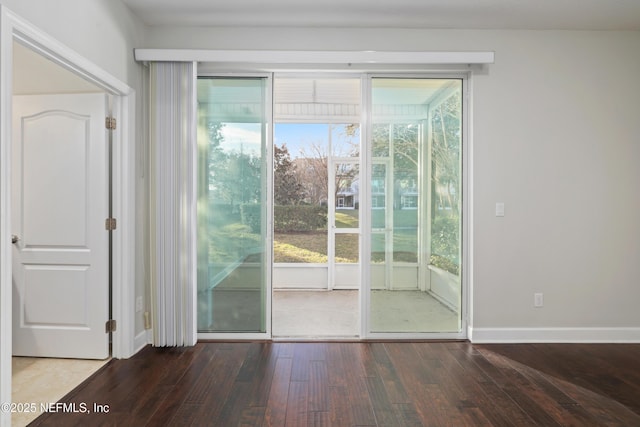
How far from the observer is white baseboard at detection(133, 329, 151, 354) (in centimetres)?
334

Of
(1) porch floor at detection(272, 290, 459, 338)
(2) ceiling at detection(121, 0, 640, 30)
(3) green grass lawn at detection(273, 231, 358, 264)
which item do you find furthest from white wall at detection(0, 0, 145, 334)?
(3) green grass lawn at detection(273, 231, 358, 264)

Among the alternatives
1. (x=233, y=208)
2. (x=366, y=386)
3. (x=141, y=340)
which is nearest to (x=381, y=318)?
(x=366, y=386)

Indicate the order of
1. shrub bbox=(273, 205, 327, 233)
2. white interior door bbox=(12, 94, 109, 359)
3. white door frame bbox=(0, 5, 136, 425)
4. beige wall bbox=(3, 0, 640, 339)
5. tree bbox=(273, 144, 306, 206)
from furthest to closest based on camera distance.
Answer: shrub bbox=(273, 205, 327, 233), tree bbox=(273, 144, 306, 206), beige wall bbox=(3, 0, 640, 339), white interior door bbox=(12, 94, 109, 359), white door frame bbox=(0, 5, 136, 425)

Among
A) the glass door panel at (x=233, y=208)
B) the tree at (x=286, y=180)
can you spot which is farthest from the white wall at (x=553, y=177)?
the tree at (x=286, y=180)

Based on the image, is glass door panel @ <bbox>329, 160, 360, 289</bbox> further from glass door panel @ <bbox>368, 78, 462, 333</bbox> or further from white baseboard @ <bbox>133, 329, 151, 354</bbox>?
white baseboard @ <bbox>133, 329, 151, 354</bbox>

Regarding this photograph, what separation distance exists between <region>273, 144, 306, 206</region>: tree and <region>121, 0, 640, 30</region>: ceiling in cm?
295

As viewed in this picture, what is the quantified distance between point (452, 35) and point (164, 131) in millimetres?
2701

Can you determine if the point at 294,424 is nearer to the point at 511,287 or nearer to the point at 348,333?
the point at 348,333

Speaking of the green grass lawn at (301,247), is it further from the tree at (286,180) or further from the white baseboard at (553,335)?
the white baseboard at (553,335)

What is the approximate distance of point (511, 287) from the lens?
362cm

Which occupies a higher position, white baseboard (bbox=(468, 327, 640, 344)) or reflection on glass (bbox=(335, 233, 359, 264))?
reflection on glass (bbox=(335, 233, 359, 264))

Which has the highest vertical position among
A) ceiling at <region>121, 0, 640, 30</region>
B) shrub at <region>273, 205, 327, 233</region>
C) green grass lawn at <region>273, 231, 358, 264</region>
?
ceiling at <region>121, 0, 640, 30</region>

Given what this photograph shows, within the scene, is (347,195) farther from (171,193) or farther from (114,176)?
(114,176)

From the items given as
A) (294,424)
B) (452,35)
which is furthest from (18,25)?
(452,35)
